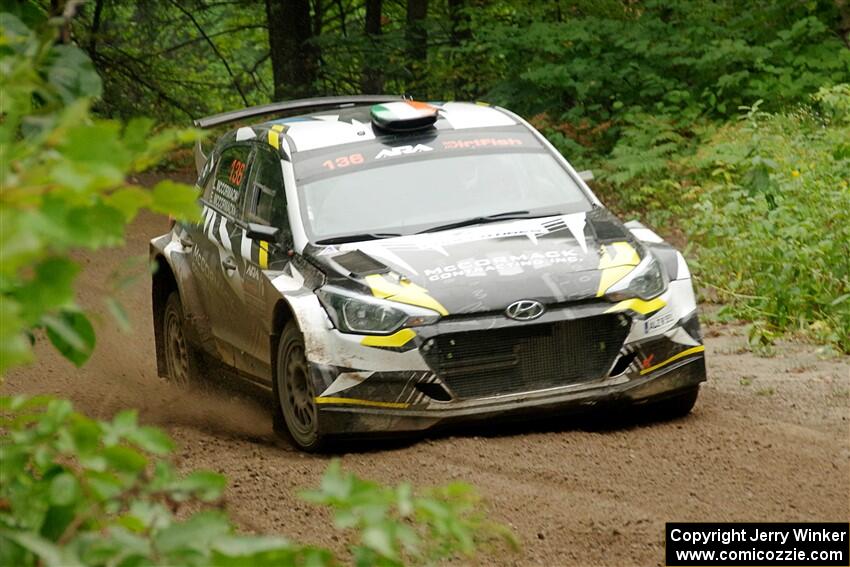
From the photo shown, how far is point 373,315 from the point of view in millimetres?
6695

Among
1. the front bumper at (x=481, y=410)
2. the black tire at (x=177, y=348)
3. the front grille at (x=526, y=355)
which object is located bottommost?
the black tire at (x=177, y=348)

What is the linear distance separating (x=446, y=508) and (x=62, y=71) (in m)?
1.11

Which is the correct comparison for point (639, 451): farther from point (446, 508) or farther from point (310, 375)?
point (446, 508)

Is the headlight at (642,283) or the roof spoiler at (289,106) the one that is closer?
the headlight at (642,283)

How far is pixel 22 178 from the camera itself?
1.83m

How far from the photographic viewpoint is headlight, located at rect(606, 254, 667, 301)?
22.5ft

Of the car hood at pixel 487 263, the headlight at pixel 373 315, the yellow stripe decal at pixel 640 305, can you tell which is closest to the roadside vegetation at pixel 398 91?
the headlight at pixel 373 315

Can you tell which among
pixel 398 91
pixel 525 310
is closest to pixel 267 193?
pixel 525 310

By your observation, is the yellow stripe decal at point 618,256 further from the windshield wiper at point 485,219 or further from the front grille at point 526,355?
the windshield wiper at point 485,219

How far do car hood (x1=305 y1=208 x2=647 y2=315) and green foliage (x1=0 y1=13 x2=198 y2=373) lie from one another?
15.2 feet

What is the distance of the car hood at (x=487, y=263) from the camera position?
22.0 feet

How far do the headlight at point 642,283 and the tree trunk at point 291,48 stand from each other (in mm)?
18528

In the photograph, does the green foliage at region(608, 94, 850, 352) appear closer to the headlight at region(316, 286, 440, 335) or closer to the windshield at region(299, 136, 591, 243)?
the windshield at region(299, 136, 591, 243)

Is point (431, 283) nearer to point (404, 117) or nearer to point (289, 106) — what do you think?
point (404, 117)
